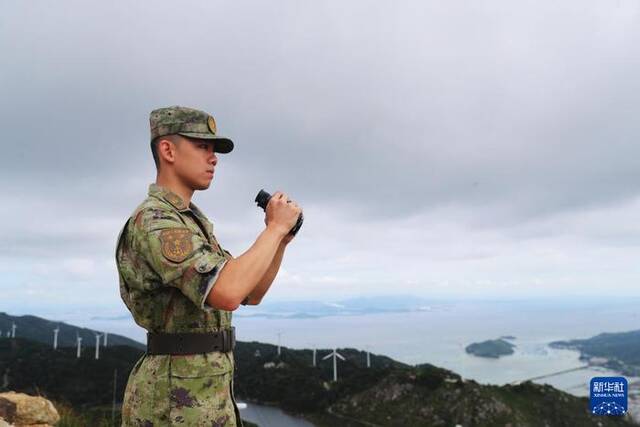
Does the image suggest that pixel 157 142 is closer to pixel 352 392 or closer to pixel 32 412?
pixel 32 412

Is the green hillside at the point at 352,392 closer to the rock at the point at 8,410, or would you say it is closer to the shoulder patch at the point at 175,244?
the rock at the point at 8,410

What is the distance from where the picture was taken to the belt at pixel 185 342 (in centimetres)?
287

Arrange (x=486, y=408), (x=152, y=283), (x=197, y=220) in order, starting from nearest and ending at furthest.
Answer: (x=152, y=283) → (x=197, y=220) → (x=486, y=408)

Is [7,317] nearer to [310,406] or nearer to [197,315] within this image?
[310,406]

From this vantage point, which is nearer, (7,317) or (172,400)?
(172,400)

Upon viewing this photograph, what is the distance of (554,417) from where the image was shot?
74312 millimetres

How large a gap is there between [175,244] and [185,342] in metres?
0.63

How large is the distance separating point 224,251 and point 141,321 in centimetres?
84

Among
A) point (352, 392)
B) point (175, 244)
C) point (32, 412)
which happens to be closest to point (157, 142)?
point (175, 244)

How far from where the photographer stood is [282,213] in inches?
112

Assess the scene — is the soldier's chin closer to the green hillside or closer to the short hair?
the short hair

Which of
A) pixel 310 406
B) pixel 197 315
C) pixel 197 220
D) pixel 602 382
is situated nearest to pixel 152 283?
pixel 197 315

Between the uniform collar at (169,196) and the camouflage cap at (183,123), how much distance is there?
35cm

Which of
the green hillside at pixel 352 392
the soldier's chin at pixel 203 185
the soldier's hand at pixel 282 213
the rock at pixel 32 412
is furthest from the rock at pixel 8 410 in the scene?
the green hillside at pixel 352 392
